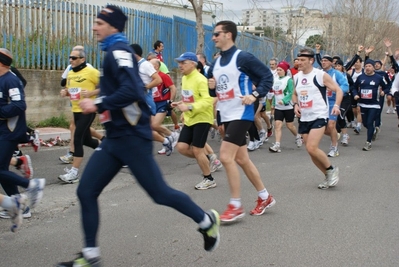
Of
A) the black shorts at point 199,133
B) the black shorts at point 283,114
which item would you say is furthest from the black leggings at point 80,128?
the black shorts at point 283,114

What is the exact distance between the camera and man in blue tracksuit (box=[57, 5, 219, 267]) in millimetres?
3949

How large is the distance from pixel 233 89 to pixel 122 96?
2.13 meters

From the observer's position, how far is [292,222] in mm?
5785

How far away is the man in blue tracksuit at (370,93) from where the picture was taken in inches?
472

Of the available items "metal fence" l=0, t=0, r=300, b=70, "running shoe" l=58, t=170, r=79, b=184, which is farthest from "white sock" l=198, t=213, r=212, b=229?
"metal fence" l=0, t=0, r=300, b=70

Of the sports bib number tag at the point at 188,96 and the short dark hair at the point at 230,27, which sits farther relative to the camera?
the sports bib number tag at the point at 188,96

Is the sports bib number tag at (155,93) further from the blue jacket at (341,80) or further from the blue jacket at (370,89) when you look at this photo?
the blue jacket at (370,89)

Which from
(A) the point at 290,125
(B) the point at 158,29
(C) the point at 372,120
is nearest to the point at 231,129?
(A) the point at 290,125

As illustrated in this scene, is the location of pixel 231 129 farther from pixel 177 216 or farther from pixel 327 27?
pixel 327 27

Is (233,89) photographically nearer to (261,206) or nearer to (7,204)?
(261,206)

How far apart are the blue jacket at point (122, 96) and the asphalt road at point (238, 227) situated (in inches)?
47.2

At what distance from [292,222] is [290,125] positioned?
616cm

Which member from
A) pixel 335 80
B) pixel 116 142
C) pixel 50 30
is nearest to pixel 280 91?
pixel 335 80

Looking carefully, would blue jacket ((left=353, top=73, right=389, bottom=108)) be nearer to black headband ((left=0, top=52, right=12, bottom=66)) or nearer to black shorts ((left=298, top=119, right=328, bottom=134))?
black shorts ((left=298, top=119, right=328, bottom=134))
